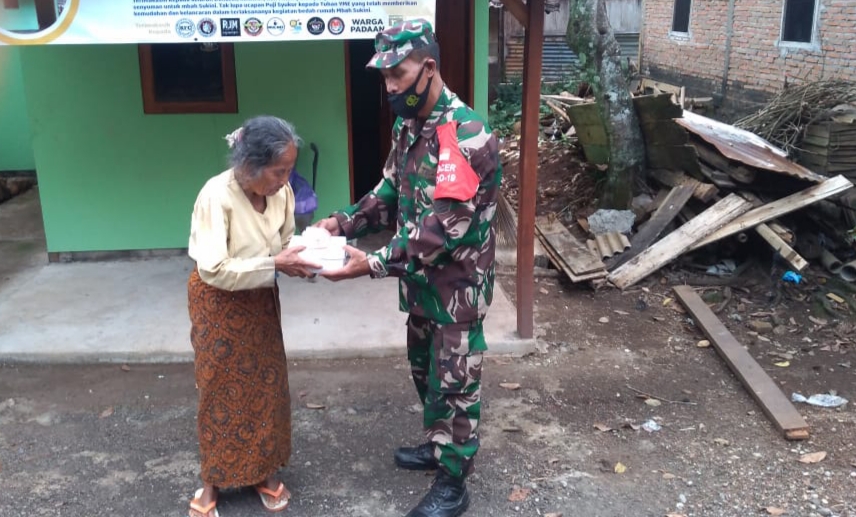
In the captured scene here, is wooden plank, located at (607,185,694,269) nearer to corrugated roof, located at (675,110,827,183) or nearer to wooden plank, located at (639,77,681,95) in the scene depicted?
corrugated roof, located at (675,110,827,183)

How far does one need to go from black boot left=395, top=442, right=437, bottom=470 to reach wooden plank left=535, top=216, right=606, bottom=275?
2.84 m

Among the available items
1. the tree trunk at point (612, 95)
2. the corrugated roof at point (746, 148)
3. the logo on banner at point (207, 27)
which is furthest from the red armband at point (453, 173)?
the tree trunk at point (612, 95)

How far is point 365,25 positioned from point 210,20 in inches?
34.9

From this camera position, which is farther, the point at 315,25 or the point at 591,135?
the point at 591,135

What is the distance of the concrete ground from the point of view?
192 inches

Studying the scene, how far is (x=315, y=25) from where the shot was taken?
4496mm

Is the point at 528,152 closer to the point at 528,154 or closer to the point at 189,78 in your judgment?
the point at 528,154

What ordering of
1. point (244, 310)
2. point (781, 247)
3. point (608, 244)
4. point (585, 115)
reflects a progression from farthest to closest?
point (585, 115) < point (608, 244) < point (781, 247) < point (244, 310)

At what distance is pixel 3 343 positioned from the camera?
4887 mm

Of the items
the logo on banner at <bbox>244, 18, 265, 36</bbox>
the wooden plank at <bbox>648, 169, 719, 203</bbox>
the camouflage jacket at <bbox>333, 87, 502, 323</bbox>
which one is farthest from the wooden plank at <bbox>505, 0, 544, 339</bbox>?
the wooden plank at <bbox>648, 169, 719, 203</bbox>

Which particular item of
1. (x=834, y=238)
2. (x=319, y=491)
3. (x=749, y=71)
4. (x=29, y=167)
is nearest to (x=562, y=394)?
(x=319, y=491)

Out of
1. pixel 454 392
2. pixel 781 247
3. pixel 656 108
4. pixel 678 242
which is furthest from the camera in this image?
pixel 656 108

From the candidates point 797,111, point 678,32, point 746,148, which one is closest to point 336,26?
point 746,148

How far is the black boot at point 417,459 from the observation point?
145 inches
